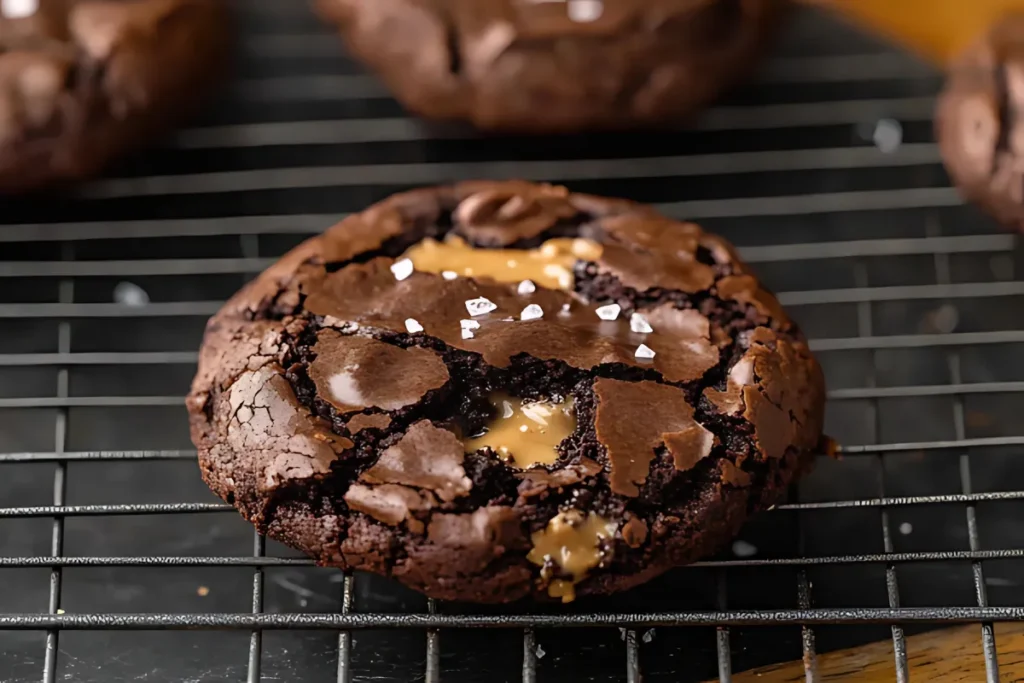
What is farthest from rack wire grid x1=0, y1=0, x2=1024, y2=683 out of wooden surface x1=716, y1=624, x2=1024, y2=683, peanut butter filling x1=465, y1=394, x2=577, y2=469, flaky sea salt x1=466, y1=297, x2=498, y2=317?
flaky sea salt x1=466, y1=297, x2=498, y2=317

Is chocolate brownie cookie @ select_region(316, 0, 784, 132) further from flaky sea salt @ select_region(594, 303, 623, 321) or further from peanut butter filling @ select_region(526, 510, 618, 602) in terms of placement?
peanut butter filling @ select_region(526, 510, 618, 602)

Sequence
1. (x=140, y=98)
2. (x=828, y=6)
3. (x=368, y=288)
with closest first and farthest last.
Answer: (x=368, y=288) < (x=140, y=98) < (x=828, y=6)

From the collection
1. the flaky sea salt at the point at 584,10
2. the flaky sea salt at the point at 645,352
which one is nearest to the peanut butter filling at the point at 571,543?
the flaky sea salt at the point at 645,352

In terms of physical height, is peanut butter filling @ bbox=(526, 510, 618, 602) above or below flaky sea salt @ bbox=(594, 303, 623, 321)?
below

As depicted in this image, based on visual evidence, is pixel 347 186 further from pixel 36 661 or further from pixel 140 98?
pixel 36 661

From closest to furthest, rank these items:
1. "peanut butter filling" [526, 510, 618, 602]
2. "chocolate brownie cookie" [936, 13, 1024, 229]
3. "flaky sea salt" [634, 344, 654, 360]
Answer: "peanut butter filling" [526, 510, 618, 602], "flaky sea salt" [634, 344, 654, 360], "chocolate brownie cookie" [936, 13, 1024, 229]

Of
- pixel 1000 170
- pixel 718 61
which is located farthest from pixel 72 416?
pixel 1000 170
